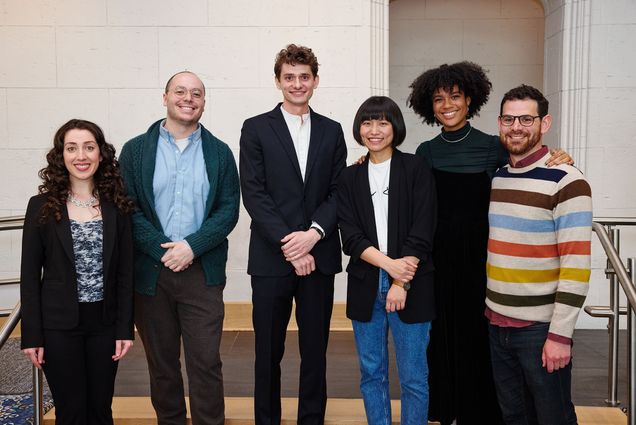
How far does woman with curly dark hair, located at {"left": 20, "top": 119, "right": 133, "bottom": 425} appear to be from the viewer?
2.29m

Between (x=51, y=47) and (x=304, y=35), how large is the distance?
204 centimetres

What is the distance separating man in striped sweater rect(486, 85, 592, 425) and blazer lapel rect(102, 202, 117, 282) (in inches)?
58.3

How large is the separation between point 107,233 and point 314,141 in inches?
38.4

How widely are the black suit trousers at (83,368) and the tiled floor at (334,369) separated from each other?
1259 mm

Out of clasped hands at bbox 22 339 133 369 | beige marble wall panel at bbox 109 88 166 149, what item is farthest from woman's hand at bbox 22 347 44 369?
beige marble wall panel at bbox 109 88 166 149

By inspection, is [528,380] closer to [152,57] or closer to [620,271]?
[620,271]

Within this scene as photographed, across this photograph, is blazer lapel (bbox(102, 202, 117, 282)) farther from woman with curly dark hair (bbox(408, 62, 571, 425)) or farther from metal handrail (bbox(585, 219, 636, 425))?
metal handrail (bbox(585, 219, 636, 425))

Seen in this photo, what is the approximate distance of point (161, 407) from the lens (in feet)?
9.13

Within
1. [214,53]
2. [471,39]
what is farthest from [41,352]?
[471,39]

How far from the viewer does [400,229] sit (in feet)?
8.11

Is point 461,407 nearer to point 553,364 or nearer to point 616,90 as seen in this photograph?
point 553,364

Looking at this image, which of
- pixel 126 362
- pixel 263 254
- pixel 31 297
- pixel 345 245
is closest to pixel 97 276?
pixel 31 297

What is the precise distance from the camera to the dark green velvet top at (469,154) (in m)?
2.60

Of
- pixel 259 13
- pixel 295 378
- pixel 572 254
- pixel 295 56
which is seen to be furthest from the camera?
pixel 259 13
